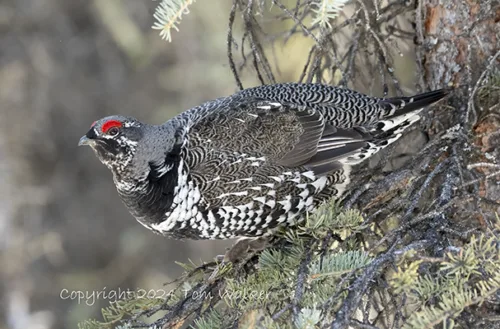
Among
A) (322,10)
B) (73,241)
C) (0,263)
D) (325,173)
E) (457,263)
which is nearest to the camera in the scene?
(457,263)

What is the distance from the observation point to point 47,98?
9953 mm

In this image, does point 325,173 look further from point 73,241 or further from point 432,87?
point 73,241

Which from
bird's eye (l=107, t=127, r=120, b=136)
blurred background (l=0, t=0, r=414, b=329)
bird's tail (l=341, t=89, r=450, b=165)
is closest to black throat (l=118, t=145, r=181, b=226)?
bird's eye (l=107, t=127, r=120, b=136)

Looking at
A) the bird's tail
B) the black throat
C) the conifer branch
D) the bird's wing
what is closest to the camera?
the conifer branch

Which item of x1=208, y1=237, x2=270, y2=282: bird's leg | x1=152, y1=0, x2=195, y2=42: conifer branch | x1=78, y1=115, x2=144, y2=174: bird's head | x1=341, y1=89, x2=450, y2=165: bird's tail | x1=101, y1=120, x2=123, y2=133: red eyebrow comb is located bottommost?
x1=208, y1=237, x2=270, y2=282: bird's leg

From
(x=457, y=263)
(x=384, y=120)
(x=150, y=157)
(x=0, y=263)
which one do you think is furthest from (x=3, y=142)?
(x=457, y=263)

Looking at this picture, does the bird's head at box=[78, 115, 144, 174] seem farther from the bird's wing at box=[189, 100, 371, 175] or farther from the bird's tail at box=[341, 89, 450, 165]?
the bird's tail at box=[341, 89, 450, 165]

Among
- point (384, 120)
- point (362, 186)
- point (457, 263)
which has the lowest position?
point (457, 263)

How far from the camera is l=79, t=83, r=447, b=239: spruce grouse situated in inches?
150

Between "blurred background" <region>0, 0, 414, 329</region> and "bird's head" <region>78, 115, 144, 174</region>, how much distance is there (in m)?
4.80

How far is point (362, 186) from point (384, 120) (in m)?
0.82

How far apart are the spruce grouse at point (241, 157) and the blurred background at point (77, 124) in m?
4.52

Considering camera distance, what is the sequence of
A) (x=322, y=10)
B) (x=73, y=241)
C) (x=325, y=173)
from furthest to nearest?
1. (x=73, y=241)
2. (x=325, y=173)
3. (x=322, y=10)

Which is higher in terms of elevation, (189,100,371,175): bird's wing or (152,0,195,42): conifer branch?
(152,0,195,42): conifer branch
